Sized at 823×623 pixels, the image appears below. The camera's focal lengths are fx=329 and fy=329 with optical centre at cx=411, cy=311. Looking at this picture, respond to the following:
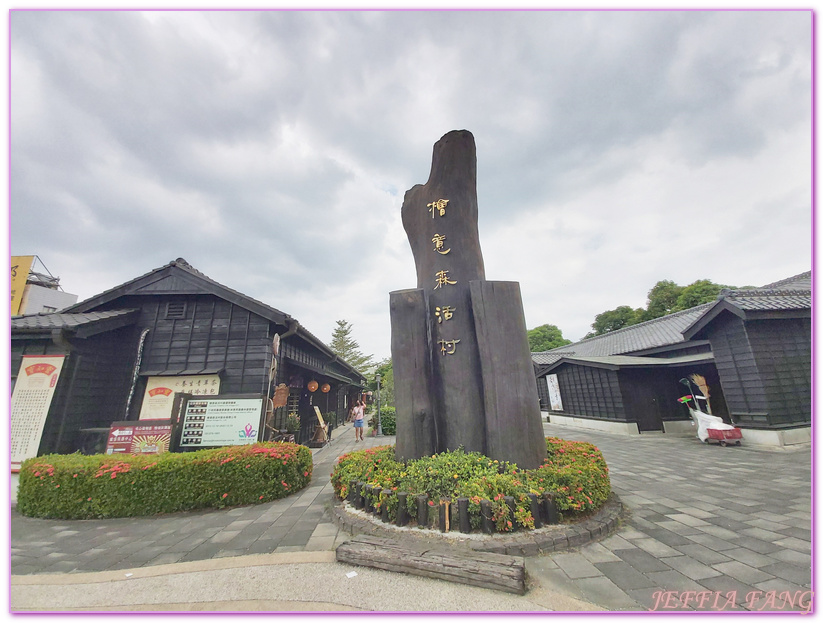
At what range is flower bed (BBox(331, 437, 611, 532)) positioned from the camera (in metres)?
3.64

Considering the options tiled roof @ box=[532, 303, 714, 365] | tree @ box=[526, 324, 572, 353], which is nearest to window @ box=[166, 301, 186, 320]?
tiled roof @ box=[532, 303, 714, 365]

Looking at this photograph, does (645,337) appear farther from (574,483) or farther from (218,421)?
(218,421)

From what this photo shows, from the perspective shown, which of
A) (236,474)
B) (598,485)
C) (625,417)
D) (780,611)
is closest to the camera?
(780,611)

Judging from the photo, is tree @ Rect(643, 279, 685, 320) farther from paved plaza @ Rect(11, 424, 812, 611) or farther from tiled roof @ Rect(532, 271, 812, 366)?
paved plaza @ Rect(11, 424, 812, 611)

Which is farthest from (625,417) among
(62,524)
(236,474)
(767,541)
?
(62,524)

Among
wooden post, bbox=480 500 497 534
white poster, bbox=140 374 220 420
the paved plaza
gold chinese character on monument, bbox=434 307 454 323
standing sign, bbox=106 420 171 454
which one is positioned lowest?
the paved plaza

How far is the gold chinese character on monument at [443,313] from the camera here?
5.53m

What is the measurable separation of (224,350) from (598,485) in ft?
29.7

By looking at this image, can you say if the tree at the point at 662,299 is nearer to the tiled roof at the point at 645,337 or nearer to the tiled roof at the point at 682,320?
the tiled roof at the point at 682,320

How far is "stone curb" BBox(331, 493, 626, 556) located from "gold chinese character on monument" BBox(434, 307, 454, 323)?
3.01 m

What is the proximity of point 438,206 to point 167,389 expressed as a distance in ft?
27.9

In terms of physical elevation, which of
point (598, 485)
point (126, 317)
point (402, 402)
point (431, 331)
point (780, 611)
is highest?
point (126, 317)

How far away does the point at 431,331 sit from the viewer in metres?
5.61

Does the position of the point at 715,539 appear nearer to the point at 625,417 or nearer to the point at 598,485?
the point at 598,485
